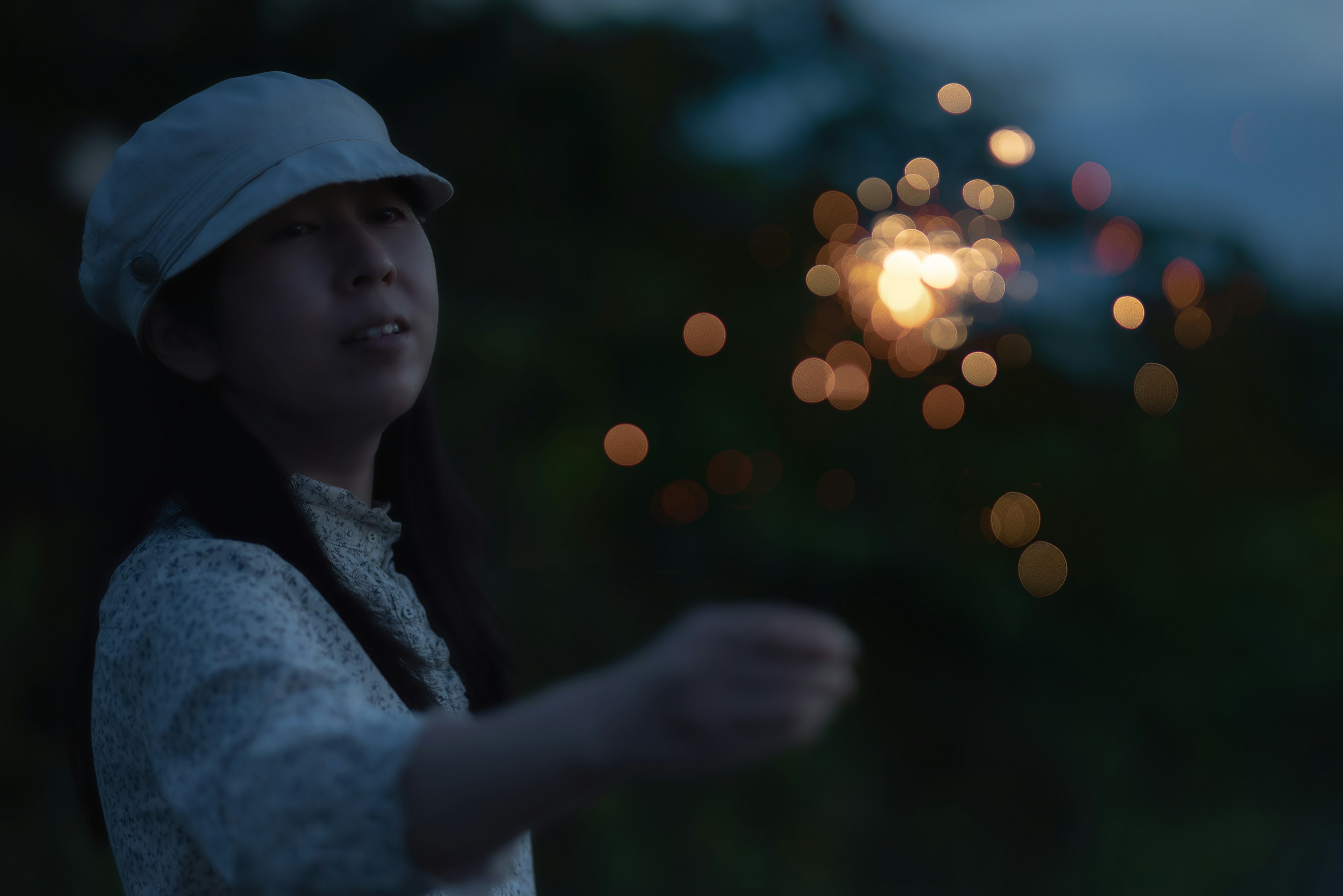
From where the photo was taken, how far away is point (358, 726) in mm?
371

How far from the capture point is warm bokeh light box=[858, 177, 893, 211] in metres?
1.45

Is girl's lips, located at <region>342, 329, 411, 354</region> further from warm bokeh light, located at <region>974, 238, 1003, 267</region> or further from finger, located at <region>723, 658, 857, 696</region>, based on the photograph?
warm bokeh light, located at <region>974, 238, 1003, 267</region>

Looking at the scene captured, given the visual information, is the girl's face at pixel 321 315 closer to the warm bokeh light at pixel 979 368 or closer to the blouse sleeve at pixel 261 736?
the blouse sleeve at pixel 261 736

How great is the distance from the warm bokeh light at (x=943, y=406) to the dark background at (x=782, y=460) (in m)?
0.02

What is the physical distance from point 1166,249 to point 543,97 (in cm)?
101

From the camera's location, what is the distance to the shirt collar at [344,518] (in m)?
0.62

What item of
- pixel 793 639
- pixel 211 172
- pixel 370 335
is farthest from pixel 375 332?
pixel 793 639

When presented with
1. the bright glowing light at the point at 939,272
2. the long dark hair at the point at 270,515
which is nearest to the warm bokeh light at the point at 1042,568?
the bright glowing light at the point at 939,272

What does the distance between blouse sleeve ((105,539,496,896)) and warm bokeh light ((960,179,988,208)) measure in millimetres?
1251

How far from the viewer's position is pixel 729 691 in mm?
315

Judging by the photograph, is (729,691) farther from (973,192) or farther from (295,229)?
(973,192)

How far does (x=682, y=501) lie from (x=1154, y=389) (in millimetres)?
786

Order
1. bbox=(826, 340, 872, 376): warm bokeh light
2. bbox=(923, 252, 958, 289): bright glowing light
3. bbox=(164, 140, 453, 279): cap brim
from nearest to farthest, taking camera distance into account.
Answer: bbox=(164, 140, 453, 279): cap brim, bbox=(923, 252, 958, 289): bright glowing light, bbox=(826, 340, 872, 376): warm bokeh light

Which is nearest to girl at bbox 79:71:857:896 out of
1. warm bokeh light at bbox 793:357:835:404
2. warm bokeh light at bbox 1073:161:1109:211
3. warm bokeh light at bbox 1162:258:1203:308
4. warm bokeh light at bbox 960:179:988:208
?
warm bokeh light at bbox 793:357:835:404
